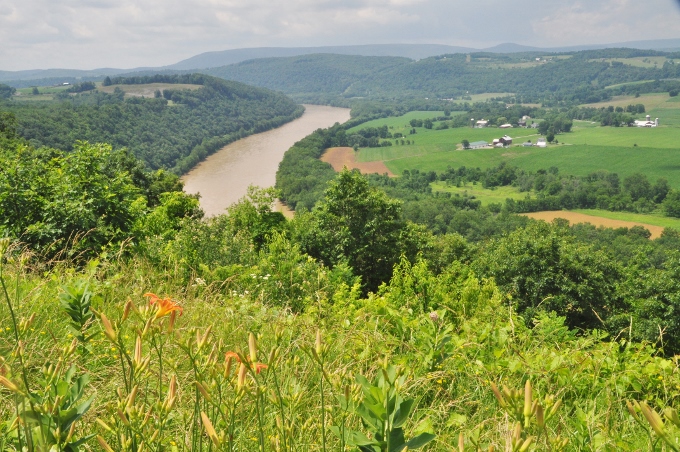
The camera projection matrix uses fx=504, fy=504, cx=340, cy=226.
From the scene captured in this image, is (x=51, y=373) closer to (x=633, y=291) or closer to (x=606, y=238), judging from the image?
(x=633, y=291)

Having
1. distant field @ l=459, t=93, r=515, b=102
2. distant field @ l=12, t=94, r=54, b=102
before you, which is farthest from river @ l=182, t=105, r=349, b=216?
distant field @ l=459, t=93, r=515, b=102

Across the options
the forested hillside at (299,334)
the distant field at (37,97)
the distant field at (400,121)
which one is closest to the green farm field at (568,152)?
the distant field at (400,121)

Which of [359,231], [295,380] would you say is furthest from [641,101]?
[295,380]

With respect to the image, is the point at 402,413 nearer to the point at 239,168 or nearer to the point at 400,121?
the point at 239,168

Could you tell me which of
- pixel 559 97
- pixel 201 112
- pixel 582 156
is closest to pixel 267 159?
pixel 201 112

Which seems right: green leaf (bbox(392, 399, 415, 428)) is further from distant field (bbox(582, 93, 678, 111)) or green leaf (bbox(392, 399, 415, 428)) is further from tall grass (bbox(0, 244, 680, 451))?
distant field (bbox(582, 93, 678, 111))

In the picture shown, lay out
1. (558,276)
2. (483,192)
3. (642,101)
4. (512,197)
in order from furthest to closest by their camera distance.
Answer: (642,101) → (483,192) → (512,197) → (558,276)
